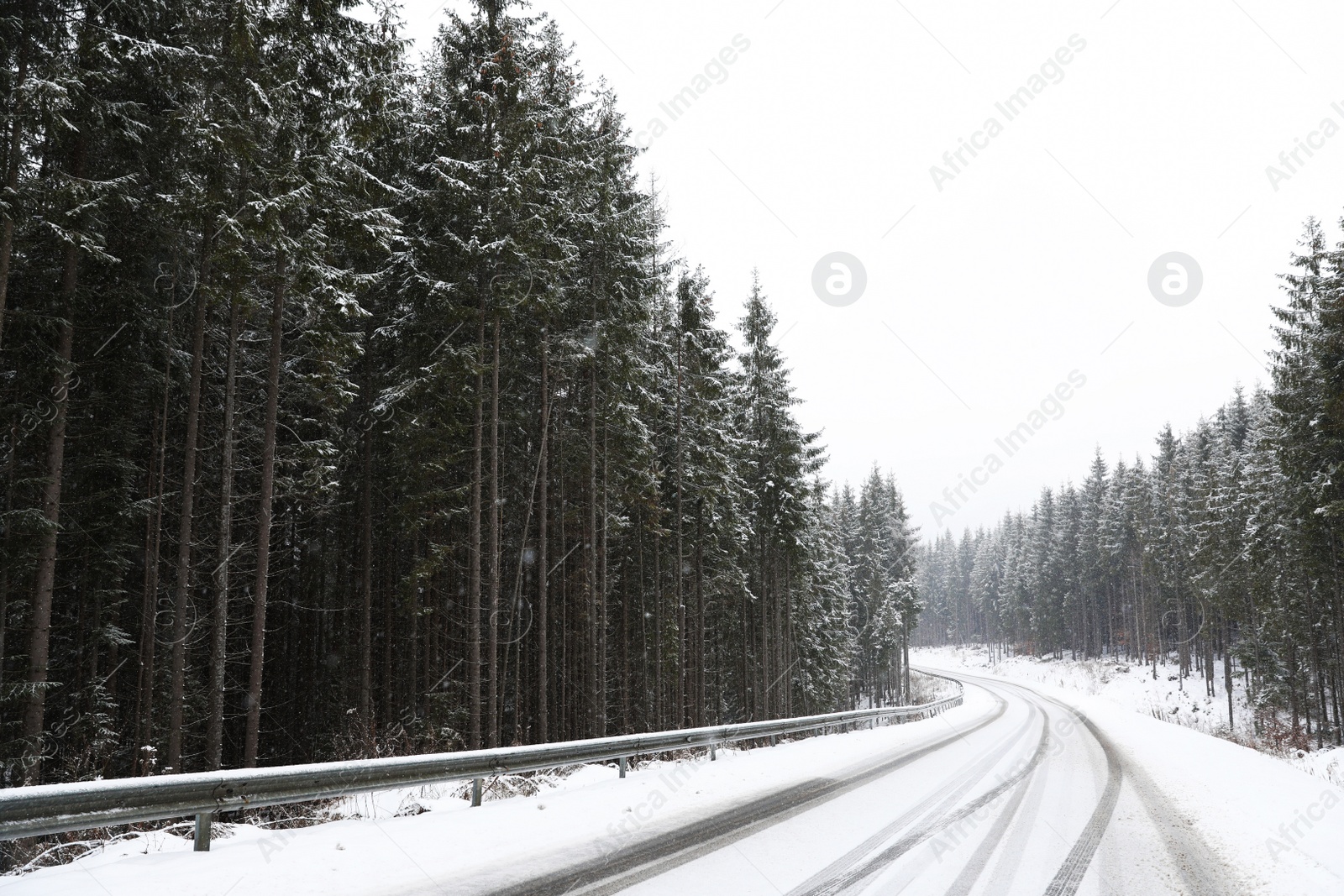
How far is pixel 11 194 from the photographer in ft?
31.6

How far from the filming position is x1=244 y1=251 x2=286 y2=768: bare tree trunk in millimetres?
10930

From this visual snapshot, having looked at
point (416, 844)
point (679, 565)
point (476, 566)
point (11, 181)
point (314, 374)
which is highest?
point (11, 181)

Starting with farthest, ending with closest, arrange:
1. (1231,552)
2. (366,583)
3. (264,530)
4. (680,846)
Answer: (1231,552)
(366,583)
(264,530)
(680,846)

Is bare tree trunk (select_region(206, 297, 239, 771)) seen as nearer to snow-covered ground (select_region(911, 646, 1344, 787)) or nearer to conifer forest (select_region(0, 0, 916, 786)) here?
conifer forest (select_region(0, 0, 916, 786))

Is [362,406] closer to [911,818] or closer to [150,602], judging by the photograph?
[150,602]

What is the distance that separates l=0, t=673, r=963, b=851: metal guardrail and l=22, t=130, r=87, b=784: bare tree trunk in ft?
18.8

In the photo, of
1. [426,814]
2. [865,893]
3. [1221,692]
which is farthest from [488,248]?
[1221,692]

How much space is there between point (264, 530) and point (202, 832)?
6237mm

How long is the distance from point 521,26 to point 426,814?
1565cm

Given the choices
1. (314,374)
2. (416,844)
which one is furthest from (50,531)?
(416,844)

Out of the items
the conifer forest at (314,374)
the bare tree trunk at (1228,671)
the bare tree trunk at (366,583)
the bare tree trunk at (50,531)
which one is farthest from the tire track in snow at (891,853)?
the bare tree trunk at (1228,671)

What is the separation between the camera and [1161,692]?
2083 inches

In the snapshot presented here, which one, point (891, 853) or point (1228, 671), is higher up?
point (891, 853)

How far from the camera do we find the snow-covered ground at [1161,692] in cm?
2365
